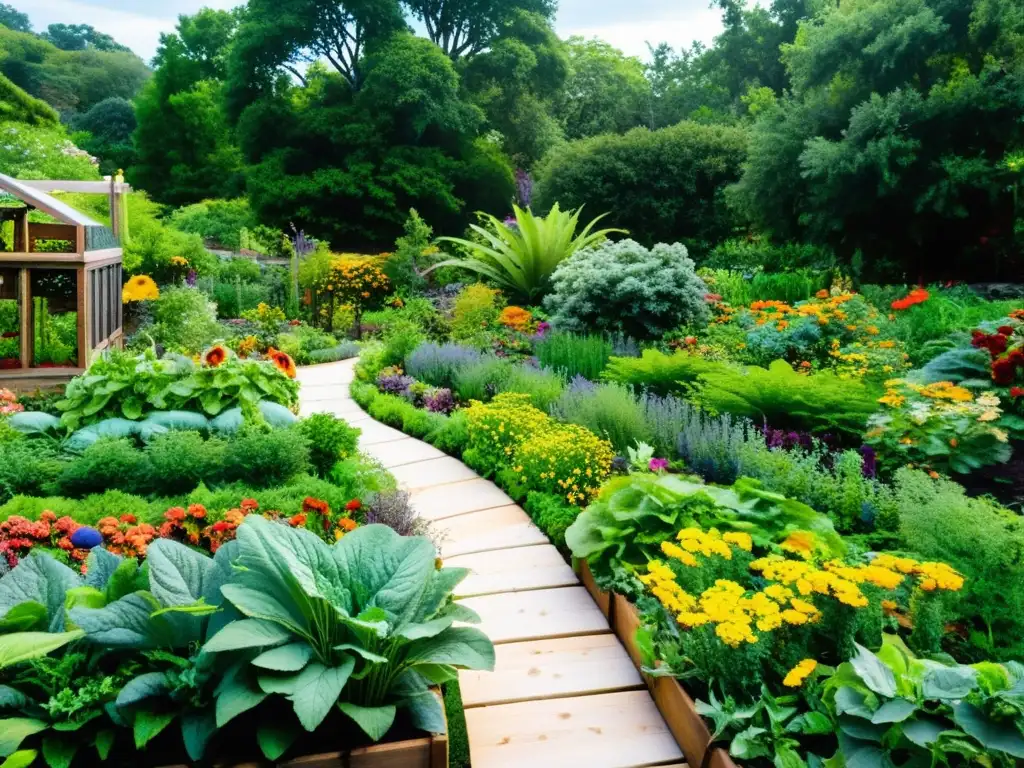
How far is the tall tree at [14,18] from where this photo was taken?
44062 mm

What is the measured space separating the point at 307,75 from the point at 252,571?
74.2ft

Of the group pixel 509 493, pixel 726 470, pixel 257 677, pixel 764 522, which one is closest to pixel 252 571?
pixel 257 677

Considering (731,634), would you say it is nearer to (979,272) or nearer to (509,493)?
(509,493)

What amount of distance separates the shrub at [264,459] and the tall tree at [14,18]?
5121 centimetres

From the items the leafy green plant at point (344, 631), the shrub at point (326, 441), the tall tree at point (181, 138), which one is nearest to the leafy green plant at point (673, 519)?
the leafy green plant at point (344, 631)

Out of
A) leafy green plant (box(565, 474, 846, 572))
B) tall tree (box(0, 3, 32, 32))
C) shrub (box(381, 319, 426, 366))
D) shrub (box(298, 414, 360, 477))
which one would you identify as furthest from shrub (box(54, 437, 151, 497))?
tall tree (box(0, 3, 32, 32))

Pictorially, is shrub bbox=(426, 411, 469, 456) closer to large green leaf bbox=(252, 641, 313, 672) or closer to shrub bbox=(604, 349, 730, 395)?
shrub bbox=(604, 349, 730, 395)

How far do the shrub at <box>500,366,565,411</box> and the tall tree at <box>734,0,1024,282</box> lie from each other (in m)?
5.83

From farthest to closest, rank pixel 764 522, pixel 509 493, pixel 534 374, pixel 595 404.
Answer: pixel 534 374 < pixel 595 404 < pixel 509 493 < pixel 764 522

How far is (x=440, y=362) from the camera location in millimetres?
6805

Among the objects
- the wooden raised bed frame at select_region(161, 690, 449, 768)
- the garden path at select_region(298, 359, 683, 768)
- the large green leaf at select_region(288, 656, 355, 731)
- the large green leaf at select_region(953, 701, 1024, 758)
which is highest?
the large green leaf at select_region(953, 701, 1024, 758)

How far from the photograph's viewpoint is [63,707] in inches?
68.6

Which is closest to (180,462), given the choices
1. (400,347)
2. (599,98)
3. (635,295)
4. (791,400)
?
(791,400)

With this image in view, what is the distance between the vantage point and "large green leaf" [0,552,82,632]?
79.2 inches
